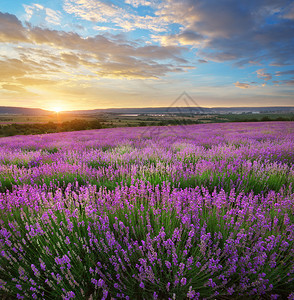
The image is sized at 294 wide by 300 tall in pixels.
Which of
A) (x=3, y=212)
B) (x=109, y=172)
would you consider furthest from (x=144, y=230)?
(x=109, y=172)

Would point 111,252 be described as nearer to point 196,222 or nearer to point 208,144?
point 196,222

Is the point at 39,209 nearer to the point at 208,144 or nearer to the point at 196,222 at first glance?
the point at 196,222

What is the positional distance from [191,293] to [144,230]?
686 mm

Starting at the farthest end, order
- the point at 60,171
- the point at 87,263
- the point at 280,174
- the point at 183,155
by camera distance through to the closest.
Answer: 1. the point at 183,155
2. the point at 60,171
3. the point at 280,174
4. the point at 87,263

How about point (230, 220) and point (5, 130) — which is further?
point (5, 130)

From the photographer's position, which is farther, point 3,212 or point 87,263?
point 3,212

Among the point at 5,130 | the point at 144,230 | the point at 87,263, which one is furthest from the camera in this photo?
the point at 5,130

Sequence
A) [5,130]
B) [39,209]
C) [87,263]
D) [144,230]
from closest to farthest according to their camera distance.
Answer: [87,263], [144,230], [39,209], [5,130]

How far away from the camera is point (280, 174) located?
3.34m

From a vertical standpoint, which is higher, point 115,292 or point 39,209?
point 39,209

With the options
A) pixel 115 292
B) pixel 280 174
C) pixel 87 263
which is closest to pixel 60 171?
pixel 87 263

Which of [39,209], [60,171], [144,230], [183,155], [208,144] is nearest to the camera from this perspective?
[144,230]

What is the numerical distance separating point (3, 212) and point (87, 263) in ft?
4.22

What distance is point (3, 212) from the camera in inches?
84.4
